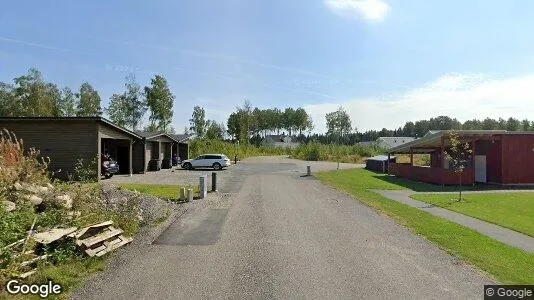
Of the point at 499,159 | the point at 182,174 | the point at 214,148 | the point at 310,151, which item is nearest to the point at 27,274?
the point at 182,174

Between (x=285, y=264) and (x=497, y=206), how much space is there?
45.2 ft

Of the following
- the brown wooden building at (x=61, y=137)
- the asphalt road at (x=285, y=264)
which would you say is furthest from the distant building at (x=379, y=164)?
the asphalt road at (x=285, y=264)

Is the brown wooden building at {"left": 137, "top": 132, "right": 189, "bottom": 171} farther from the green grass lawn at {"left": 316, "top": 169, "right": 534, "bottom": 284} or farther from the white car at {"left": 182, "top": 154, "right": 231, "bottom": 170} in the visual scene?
the green grass lawn at {"left": 316, "top": 169, "right": 534, "bottom": 284}

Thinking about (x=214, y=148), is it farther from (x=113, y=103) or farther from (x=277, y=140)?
(x=277, y=140)

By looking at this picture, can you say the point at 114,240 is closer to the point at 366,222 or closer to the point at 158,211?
the point at 158,211

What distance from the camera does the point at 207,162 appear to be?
4338 cm

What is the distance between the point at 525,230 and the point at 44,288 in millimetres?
13082

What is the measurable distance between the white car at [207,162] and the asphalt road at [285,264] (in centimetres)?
2842

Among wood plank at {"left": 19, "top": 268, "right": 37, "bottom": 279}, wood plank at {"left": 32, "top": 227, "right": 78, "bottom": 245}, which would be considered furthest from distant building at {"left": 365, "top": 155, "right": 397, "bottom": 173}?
wood plank at {"left": 19, "top": 268, "right": 37, "bottom": 279}

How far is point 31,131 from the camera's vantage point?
25.1m

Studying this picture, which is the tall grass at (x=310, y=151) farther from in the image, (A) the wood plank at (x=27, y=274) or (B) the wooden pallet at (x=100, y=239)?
(A) the wood plank at (x=27, y=274)

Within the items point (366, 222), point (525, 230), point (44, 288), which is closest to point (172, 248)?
point (44, 288)

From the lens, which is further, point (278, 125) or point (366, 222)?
point (278, 125)

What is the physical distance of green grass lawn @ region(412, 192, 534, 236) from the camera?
14.6m
